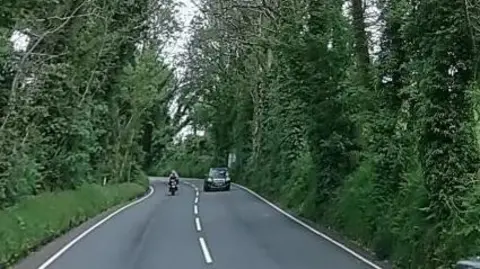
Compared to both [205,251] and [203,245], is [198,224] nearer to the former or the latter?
[203,245]

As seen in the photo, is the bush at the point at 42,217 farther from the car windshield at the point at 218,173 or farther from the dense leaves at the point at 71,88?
the car windshield at the point at 218,173

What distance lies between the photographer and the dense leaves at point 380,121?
15305 millimetres

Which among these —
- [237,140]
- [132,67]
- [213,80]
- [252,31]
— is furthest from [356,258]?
[213,80]

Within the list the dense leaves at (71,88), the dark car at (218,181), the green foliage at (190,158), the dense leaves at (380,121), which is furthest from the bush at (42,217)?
the green foliage at (190,158)

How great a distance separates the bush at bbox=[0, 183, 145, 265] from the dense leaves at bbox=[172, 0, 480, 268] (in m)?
7.57

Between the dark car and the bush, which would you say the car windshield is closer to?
the dark car

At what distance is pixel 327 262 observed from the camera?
16.3m

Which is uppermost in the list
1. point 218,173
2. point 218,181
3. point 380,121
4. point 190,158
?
point 190,158

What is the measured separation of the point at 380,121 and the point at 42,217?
358 inches

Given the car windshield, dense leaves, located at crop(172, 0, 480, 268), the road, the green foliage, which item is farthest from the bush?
the green foliage

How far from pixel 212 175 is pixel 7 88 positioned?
109 feet

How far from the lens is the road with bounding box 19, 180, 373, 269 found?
16.2 m

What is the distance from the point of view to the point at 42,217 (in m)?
22.2

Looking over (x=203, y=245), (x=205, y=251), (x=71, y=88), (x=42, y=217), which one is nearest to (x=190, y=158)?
(x=71, y=88)
